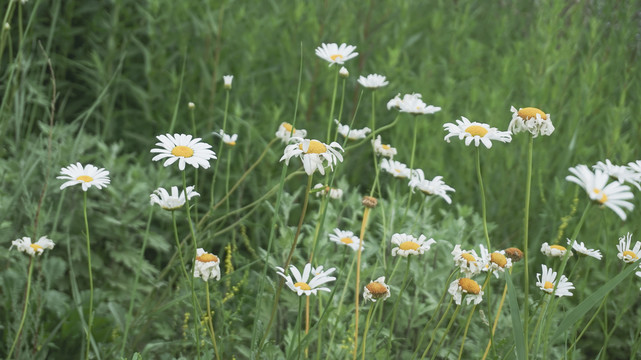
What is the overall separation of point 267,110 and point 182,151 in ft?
4.86

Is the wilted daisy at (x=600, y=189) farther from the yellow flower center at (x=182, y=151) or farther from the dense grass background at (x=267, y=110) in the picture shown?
the dense grass background at (x=267, y=110)

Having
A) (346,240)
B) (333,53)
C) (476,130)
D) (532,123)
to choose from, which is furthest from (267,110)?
(532,123)

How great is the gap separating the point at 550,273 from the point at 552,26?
1.76 meters

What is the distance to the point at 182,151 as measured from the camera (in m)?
1.14

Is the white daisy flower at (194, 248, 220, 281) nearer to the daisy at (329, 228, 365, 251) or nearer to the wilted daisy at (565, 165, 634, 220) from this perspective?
the daisy at (329, 228, 365, 251)

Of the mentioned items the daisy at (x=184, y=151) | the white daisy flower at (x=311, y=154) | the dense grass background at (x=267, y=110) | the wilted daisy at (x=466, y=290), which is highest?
the white daisy flower at (x=311, y=154)

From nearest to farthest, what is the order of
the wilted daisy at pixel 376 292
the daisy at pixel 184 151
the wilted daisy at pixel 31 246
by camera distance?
1. the daisy at pixel 184 151
2. the wilted daisy at pixel 376 292
3. the wilted daisy at pixel 31 246

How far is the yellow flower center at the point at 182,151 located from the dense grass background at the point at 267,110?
846 millimetres

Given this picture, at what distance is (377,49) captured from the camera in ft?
10.4

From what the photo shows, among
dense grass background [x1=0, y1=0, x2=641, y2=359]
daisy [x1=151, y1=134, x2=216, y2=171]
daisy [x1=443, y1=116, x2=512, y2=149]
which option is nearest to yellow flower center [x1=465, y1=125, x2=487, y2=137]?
daisy [x1=443, y1=116, x2=512, y2=149]

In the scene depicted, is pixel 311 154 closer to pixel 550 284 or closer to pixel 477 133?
pixel 477 133

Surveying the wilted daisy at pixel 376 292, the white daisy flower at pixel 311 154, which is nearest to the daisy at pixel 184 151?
the white daisy flower at pixel 311 154

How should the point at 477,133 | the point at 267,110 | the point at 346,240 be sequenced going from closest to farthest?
the point at 477,133, the point at 346,240, the point at 267,110

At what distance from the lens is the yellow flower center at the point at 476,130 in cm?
122
